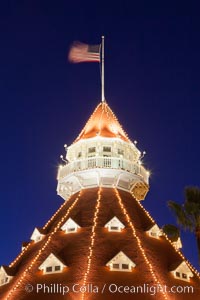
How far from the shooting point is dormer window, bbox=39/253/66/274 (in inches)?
1159

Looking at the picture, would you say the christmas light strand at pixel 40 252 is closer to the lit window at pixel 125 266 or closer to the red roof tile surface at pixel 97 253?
the red roof tile surface at pixel 97 253

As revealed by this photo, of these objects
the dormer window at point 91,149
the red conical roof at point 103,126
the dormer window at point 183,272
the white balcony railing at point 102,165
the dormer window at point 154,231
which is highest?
the red conical roof at point 103,126

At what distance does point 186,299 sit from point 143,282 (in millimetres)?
2562

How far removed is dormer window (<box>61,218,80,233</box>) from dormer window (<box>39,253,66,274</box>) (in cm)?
356

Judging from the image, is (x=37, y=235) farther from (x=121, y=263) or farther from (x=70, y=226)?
(x=121, y=263)

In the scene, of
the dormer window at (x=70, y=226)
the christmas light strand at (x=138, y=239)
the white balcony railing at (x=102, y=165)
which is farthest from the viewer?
the white balcony railing at (x=102, y=165)

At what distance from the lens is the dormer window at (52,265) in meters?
29.4

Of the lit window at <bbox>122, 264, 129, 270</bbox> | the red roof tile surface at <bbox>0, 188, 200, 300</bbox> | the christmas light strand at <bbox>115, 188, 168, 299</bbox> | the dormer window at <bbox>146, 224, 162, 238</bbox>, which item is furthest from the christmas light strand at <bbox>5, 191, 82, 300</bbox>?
the dormer window at <bbox>146, 224, 162, 238</bbox>

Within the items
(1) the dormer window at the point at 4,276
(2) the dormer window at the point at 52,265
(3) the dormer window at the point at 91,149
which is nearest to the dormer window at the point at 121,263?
(2) the dormer window at the point at 52,265

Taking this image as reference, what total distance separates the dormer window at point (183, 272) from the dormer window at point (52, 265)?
6.44 m

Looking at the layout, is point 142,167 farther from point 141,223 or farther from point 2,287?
point 2,287

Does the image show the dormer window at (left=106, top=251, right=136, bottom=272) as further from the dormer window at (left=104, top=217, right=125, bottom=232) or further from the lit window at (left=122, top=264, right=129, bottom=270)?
the dormer window at (left=104, top=217, right=125, bottom=232)

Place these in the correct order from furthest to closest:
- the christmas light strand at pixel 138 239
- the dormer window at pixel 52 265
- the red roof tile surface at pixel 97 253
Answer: the dormer window at pixel 52 265, the christmas light strand at pixel 138 239, the red roof tile surface at pixel 97 253

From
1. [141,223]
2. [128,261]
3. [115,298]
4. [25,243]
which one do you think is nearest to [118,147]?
[141,223]
